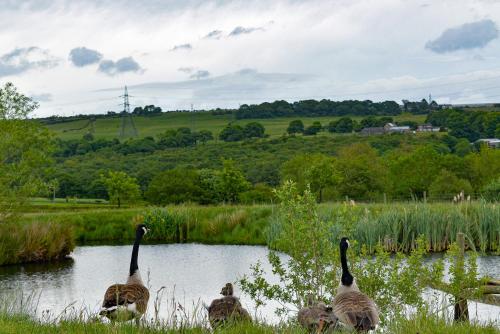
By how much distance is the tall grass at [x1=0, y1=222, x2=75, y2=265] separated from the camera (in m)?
35.2

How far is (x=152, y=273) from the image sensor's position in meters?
32.0

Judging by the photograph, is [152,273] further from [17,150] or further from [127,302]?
[127,302]

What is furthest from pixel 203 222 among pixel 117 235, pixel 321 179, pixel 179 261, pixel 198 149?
pixel 198 149

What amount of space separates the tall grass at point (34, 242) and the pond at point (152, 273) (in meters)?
0.79

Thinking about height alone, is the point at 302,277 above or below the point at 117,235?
above

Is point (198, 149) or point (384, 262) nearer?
point (384, 262)

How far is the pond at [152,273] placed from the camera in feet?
83.4

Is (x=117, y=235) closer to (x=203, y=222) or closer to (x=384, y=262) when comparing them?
(x=203, y=222)

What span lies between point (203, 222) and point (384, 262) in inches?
1263

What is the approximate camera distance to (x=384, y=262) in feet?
48.1

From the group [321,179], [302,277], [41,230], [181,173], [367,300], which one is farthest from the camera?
[181,173]

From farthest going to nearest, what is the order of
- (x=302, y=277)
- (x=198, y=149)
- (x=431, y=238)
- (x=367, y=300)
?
(x=198, y=149) → (x=431, y=238) → (x=302, y=277) → (x=367, y=300)

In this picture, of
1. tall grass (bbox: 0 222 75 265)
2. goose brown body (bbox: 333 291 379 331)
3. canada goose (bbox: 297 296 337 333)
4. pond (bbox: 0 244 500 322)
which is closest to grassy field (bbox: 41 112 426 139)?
pond (bbox: 0 244 500 322)

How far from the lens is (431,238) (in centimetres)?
3406
